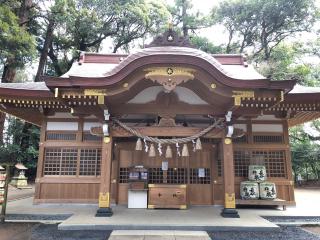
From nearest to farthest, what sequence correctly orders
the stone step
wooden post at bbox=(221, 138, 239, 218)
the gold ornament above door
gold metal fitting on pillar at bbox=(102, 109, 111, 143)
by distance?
the stone step → the gold ornament above door → wooden post at bbox=(221, 138, 239, 218) → gold metal fitting on pillar at bbox=(102, 109, 111, 143)

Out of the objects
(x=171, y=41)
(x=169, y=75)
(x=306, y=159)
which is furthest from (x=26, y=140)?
(x=306, y=159)

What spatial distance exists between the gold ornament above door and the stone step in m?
3.18

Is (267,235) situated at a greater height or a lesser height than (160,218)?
lesser

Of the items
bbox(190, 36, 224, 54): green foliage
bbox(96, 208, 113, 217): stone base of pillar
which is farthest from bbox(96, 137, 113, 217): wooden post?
bbox(190, 36, 224, 54): green foliage

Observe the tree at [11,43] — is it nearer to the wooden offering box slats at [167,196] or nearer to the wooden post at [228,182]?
the wooden offering box slats at [167,196]

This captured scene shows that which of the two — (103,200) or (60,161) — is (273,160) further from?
(60,161)

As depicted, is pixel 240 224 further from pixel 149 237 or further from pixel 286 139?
pixel 286 139

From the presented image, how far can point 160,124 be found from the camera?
6988mm

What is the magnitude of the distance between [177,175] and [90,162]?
2.83 m

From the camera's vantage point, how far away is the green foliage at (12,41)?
13.7 meters

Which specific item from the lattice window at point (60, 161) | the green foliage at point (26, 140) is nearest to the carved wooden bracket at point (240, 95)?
the lattice window at point (60, 161)

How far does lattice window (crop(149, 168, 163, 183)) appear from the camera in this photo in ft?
27.5

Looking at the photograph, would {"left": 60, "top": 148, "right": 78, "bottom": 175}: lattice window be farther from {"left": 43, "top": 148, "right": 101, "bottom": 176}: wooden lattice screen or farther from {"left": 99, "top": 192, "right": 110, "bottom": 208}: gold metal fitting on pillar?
{"left": 99, "top": 192, "right": 110, "bottom": 208}: gold metal fitting on pillar

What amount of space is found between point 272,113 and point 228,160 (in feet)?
9.77
